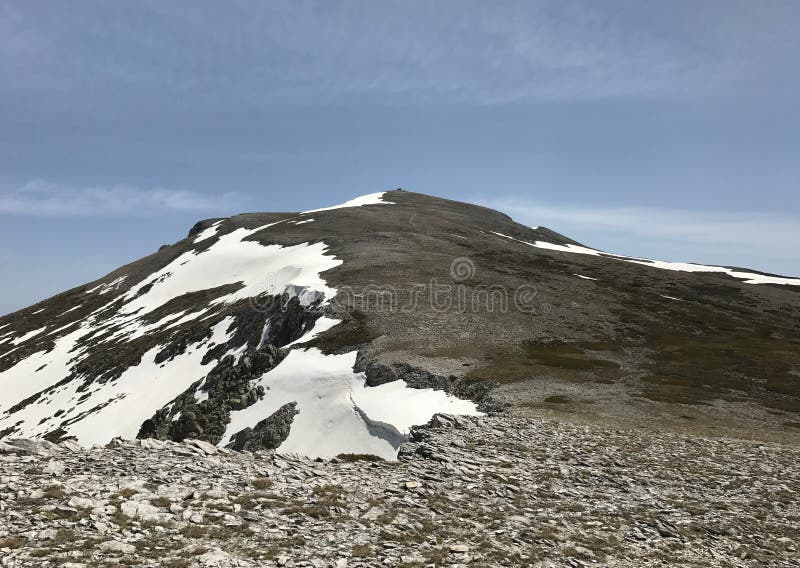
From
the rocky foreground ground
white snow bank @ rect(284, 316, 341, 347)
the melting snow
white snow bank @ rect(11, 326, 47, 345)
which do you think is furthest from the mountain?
the rocky foreground ground

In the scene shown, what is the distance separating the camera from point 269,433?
40656 millimetres

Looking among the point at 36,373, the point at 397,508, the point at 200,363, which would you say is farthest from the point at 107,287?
the point at 397,508

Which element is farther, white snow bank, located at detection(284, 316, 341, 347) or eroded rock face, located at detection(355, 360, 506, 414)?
white snow bank, located at detection(284, 316, 341, 347)

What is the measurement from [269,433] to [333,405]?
5.57 metres

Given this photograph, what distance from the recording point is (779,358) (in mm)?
56281

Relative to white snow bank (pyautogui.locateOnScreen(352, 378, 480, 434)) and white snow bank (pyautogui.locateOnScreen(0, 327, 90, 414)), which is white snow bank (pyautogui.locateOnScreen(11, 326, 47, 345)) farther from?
white snow bank (pyautogui.locateOnScreen(352, 378, 480, 434))

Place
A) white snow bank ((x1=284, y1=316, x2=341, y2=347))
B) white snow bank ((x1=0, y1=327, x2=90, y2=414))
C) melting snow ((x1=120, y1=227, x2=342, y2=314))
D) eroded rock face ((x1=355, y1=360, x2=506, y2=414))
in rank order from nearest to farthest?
eroded rock face ((x1=355, y1=360, x2=506, y2=414))
white snow bank ((x1=284, y1=316, x2=341, y2=347))
white snow bank ((x1=0, y1=327, x2=90, y2=414))
melting snow ((x1=120, y1=227, x2=342, y2=314))

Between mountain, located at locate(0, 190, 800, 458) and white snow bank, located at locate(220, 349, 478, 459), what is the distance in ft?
0.60

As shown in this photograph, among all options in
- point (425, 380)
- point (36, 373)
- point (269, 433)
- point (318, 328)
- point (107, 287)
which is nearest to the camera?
point (269, 433)

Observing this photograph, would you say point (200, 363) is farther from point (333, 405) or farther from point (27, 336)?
point (27, 336)

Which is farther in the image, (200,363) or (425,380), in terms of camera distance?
(200,363)

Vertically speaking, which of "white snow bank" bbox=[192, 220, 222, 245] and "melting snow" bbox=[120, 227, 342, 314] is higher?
"white snow bank" bbox=[192, 220, 222, 245]

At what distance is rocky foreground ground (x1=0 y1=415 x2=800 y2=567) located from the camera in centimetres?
1434

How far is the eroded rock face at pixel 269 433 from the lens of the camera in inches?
1578
